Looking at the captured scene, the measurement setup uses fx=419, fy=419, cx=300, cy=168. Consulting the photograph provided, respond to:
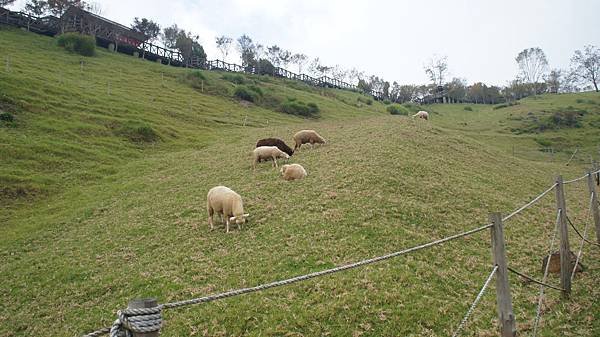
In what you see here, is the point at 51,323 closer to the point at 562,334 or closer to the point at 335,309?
the point at 335,309

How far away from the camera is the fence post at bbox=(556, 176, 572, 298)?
8.76 m

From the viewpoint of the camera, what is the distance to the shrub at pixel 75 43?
72375 millimetres

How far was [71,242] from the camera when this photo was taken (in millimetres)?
16734

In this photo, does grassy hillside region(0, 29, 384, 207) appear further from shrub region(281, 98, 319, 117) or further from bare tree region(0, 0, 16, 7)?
bare tree region(0, 0, 16, 7)

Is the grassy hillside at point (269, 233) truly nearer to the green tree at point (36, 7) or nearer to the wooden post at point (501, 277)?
the wooden post at point (501, 277)

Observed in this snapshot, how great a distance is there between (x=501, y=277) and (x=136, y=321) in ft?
14.9

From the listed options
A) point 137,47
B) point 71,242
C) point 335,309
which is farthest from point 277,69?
point 335,309

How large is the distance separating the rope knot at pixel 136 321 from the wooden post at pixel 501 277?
14.2 feet

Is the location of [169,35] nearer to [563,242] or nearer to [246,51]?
[246,51]

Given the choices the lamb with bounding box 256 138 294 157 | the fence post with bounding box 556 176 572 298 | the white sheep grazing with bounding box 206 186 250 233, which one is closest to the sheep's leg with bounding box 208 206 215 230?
the white sheep grazing with bounding box 206 186 250 233

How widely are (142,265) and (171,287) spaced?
254 cm

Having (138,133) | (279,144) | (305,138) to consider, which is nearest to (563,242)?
(279,144)

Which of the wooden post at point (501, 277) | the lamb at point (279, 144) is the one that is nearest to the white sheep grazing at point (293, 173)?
the lamb at point (279, 144)

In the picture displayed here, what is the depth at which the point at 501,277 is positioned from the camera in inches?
217
